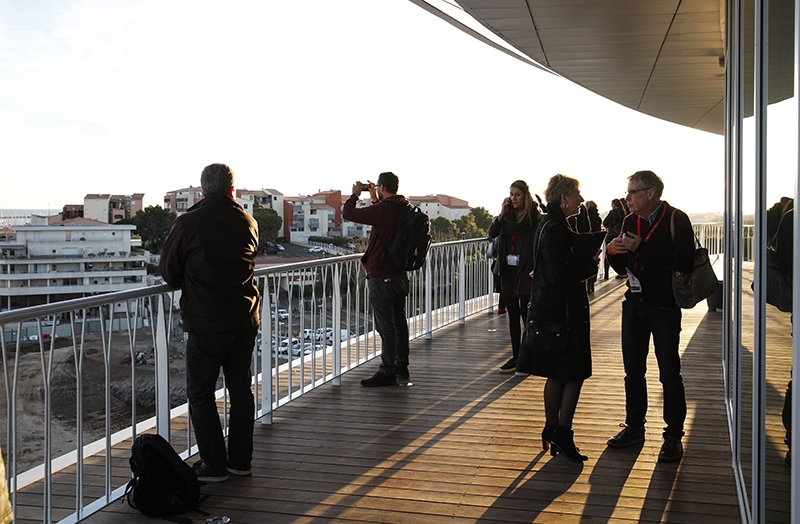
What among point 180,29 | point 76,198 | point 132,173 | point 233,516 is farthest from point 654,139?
point 76,198

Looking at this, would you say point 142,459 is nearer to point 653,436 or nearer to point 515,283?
point 653,436

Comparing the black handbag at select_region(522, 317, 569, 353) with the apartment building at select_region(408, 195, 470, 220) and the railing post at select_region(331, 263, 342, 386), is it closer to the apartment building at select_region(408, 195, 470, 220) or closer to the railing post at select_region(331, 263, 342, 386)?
the railing post at select_region(331, 263, 342, 386)

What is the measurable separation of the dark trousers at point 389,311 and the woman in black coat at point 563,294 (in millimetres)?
1929

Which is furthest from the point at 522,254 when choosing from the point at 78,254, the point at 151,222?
the point at 151,222

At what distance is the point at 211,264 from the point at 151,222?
53257 millimetres

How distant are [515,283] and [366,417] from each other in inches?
74.2

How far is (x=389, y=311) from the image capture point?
19.5ft

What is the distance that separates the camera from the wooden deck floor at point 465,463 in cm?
348

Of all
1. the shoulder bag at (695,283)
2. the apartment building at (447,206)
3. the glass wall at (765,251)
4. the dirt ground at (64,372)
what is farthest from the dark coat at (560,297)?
the apartment building at (447,206)

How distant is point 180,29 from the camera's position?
80.6 m

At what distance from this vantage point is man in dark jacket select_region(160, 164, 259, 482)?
363 cm

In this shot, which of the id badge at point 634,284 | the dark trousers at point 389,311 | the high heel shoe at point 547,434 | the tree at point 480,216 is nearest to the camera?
the id badge at point 634,284

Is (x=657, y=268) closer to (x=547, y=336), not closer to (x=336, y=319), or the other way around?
(x=547, y=336)

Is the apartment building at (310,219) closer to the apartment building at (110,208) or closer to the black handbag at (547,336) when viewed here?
the apartment building at (110,208)
